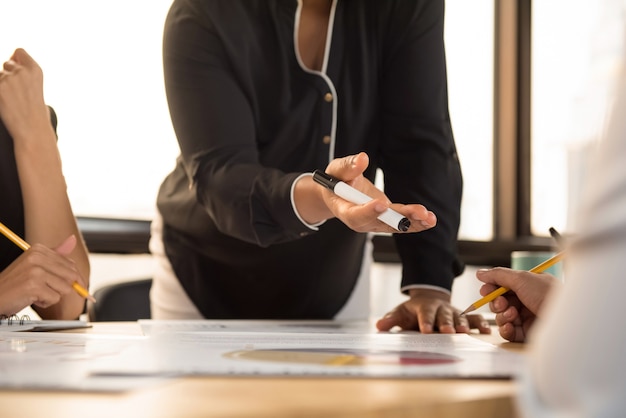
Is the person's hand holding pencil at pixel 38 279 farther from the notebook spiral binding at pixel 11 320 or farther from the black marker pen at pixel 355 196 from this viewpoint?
the black marker pen at pixel 355 196

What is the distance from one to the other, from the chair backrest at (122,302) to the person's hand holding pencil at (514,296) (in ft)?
3.48

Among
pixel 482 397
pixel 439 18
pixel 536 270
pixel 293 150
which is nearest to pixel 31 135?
pixel 293 150

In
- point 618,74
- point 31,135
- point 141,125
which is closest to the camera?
point 618,74

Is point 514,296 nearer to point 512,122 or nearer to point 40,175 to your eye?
point 40,175

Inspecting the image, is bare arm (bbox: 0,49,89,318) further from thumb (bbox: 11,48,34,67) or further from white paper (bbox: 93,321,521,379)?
white paper (bbox: 93,321,521,379)

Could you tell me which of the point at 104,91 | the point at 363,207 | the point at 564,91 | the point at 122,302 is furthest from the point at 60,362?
the point at 564,91

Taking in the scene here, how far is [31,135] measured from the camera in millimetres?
1621

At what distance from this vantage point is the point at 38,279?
1.27 metres

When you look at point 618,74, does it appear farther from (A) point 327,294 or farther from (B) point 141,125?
(B) point 141,125

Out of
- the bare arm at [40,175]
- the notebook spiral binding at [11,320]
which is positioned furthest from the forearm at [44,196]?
the notebook spiral binding at [11,320]

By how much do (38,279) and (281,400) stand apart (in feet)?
2.85

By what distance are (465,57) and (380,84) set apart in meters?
2.28

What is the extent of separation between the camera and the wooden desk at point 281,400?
0.46m

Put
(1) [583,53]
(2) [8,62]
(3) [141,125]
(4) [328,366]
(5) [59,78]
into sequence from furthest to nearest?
(1) [583,53] < (3) [141,125] < (5) [59,78] < (2) [8,62] < (4) [328,366]
